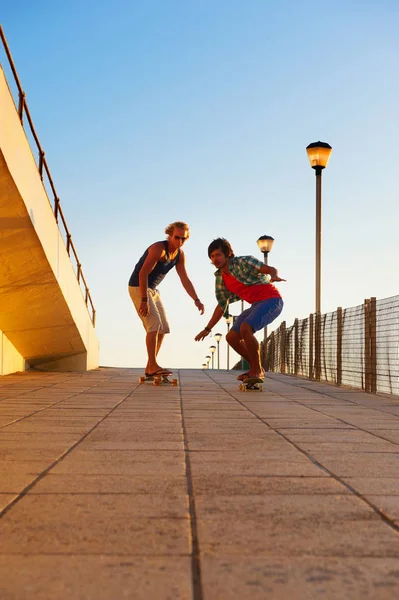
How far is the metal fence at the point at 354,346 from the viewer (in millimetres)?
9281

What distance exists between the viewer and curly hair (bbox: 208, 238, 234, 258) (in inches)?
364

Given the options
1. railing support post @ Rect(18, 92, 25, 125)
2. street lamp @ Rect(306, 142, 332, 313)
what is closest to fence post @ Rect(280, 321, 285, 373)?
street lamp @ Rect(306, 142, 332, 313)

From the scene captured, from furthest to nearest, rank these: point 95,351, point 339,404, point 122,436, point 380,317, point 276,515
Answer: point 95,351 → point 380,317 → point 339,404 → point 122,436 → point 276,515

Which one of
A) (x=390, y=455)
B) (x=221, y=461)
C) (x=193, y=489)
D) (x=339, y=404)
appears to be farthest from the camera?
(x=339, y=404)

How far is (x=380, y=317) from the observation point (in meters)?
9.67

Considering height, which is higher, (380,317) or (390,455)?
(380,317)

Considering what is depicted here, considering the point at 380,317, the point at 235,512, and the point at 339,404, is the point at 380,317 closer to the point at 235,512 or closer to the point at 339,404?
the point at 339,404

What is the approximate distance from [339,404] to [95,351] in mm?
10489

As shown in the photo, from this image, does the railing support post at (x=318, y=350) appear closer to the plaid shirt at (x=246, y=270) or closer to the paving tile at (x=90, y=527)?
the plaid shirt at (x=246, y=270)

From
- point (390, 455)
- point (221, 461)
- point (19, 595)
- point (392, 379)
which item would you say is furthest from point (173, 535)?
point (392, 379)

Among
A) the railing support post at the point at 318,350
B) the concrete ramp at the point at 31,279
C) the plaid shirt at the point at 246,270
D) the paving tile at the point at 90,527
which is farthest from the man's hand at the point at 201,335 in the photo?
the paving tile at the point at 90,527

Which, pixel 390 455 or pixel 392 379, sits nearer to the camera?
pixel 390 455

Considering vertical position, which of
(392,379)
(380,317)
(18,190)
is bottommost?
(392,379)

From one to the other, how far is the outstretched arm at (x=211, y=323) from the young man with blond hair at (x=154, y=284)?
0.86 feet
